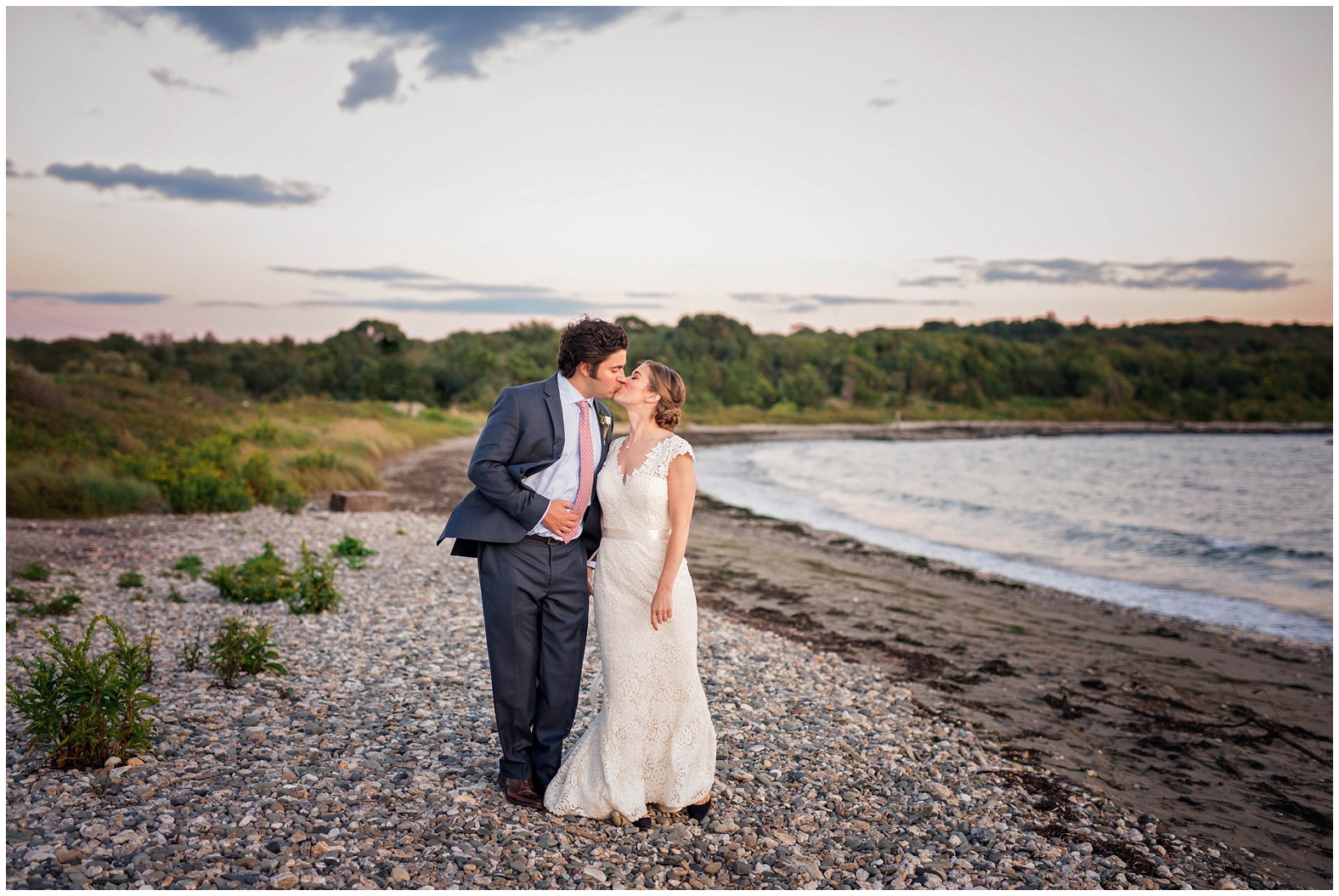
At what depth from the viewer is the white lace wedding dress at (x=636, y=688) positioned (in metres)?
4.01

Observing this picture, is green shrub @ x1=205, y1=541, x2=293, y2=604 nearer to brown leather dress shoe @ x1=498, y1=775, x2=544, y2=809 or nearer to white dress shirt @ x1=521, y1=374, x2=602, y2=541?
brown leather dress shoe @ x1=498, y1=775, x2=544, y2=809

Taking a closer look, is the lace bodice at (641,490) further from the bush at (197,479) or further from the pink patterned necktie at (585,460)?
the bush at (197,479)

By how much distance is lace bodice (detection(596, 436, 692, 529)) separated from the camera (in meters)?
3.89

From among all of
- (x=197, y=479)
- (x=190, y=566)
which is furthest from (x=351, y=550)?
(x=197, y=479)

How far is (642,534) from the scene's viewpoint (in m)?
4.00

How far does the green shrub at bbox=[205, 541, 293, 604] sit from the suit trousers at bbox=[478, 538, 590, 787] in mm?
4782

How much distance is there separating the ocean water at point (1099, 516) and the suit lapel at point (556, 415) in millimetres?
12025

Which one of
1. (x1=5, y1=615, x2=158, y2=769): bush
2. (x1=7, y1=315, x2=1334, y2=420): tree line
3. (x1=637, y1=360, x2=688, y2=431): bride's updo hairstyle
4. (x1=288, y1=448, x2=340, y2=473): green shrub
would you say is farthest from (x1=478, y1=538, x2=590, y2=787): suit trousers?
(x1=7, y1=315, x2=1334, y2=420): tree line

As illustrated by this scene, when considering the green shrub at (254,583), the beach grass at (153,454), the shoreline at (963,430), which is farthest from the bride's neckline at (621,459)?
the shoreline at (963,430)

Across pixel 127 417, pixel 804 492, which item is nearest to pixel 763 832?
pixel 127 417

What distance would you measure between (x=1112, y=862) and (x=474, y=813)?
128 inches

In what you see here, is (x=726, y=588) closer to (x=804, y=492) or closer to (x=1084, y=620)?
(x=1084, y=620)

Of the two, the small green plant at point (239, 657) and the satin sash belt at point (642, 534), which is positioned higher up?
the satin sash belt at point (642, 534)

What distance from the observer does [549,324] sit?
305ft
